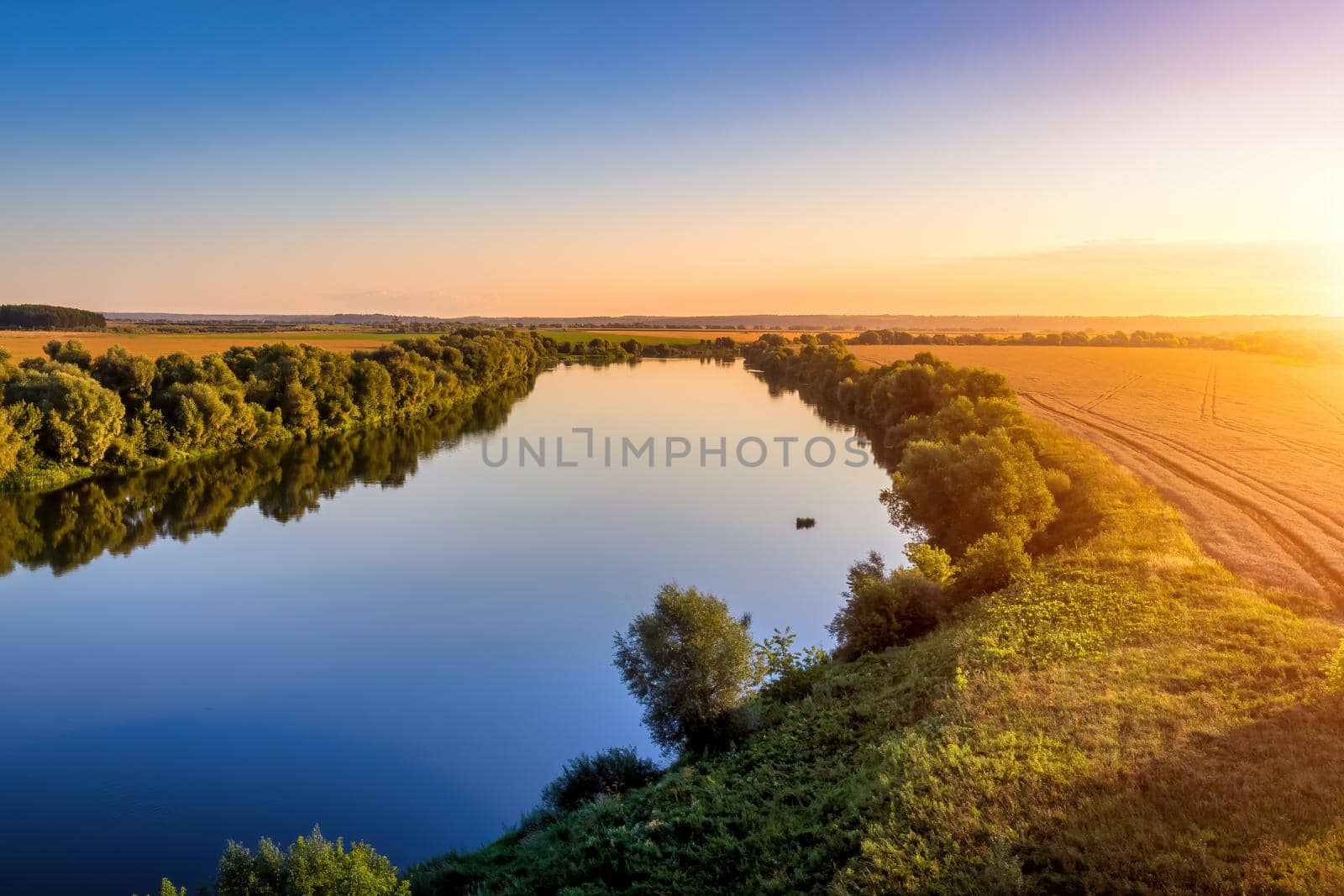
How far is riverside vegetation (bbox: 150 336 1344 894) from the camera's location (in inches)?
321

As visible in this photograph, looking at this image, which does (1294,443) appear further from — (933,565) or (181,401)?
(181,401)

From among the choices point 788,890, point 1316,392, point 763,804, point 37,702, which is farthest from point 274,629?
point 1316,392

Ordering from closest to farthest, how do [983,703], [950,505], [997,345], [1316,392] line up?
1. [983,703]
2. [950,505]
3. [1316,392]
4. [997,345]

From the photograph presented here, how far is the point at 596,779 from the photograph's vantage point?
13516 mm

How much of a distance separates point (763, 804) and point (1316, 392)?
224 ft

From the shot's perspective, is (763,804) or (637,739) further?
(637,739)

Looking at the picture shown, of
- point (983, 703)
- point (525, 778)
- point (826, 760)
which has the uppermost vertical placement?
point (983, 703)

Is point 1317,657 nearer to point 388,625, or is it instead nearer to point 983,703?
point 983,703

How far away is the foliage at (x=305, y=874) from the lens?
858 centimetres

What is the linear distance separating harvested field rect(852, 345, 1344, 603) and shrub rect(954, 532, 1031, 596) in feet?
15.8

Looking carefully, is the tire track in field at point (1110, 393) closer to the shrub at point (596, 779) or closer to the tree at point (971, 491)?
the tree at point (971, 491)

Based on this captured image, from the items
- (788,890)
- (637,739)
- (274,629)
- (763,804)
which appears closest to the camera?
(788,890)

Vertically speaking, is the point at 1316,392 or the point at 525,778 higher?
the point at 1316,392

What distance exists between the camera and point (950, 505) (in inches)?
1040
